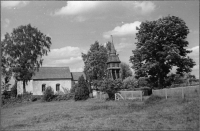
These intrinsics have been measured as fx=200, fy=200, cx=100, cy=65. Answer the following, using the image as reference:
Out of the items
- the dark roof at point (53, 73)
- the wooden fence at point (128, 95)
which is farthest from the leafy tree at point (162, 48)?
the dark roof at point (53, 73)

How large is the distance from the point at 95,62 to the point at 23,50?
1834 centimetres

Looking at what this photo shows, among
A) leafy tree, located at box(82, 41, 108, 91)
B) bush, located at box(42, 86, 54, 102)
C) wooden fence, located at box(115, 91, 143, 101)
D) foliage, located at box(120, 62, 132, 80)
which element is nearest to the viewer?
wooden fence, located at box(115, 91, 143, 101)

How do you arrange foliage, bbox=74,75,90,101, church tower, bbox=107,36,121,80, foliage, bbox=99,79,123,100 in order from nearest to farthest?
foliage, bbox=99,79,123,100, foliage, bbox=74,75,90,101, church tower, bbox=107,36,121,80

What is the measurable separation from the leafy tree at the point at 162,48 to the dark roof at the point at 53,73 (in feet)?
82.4

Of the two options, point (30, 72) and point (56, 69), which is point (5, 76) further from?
point (56, 69)

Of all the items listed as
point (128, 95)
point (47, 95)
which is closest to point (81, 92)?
point (47, 95)

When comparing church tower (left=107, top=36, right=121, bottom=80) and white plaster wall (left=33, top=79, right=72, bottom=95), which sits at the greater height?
church tower (left=107, top=36, right=121, bottom=80)

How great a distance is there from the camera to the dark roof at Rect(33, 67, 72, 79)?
49.7 metres

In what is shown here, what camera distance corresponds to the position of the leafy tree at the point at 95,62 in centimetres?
4962

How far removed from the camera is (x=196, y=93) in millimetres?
17422

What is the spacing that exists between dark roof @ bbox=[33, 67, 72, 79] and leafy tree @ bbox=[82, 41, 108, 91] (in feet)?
17.1

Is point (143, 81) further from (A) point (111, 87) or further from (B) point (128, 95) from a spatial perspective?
(A) point (111, 87)

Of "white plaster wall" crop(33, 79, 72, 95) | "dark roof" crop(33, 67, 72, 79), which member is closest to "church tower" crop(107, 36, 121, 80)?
"dark roof" crop(33, 67, 72, 79)

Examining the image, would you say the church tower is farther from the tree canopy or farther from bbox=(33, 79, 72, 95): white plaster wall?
bbox=(33, 79, 72, 95): white plaster wall
